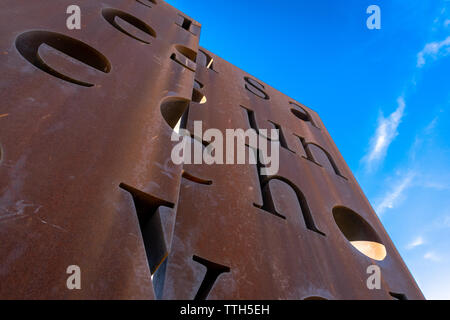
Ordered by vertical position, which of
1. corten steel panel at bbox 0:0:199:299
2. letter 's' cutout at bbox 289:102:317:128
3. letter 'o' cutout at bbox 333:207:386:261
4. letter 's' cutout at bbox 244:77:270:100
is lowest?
corten steel panel at bbox 0:0:199:299

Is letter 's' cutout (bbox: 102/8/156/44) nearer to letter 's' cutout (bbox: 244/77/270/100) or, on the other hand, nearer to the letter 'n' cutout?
letter 's' cutout (bbox: 244/77/270/100)

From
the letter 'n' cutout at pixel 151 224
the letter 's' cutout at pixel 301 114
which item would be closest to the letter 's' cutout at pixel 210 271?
the letter 'n' cutout at pixel 151 224

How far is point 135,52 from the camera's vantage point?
9.34 ft

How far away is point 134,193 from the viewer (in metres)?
1.69

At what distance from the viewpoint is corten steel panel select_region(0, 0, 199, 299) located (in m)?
1.20

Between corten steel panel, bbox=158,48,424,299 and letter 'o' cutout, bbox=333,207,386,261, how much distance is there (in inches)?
2.8

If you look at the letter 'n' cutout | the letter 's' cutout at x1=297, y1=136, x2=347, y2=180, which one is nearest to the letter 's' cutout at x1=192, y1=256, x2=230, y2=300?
the letter 'n' cutout

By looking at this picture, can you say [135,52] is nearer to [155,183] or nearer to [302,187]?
[155,183]

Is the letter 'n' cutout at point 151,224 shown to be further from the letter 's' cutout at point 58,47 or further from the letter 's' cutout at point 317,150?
the letter 's' cutout at point 317,150

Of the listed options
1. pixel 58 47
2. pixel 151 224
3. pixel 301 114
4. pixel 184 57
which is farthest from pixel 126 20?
pixel 301 114

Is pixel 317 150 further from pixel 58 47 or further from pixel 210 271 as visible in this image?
pixel 58 47

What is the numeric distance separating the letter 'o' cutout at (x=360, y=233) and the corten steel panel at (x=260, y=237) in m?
0.07

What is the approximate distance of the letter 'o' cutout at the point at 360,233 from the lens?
363 centimetres

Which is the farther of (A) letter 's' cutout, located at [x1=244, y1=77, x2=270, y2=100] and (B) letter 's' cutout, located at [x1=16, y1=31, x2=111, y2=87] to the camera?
(A) letter 's' cutout, located at [x1=244, y1=77, x2=270, y2=100]
